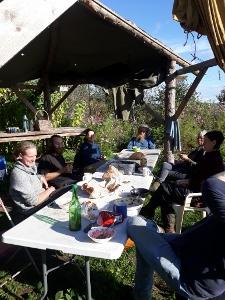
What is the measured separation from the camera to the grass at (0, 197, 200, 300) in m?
3.33

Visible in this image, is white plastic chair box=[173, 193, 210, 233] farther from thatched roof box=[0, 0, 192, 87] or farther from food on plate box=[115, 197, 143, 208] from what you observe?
thatched roof box=[0, 0, 192, 87]

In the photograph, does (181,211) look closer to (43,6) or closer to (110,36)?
(43,6)

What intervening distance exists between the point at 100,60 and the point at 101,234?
6.57 metres

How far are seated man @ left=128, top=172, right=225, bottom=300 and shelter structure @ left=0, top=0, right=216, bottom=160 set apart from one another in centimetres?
430

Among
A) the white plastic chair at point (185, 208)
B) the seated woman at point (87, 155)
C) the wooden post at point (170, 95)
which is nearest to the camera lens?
the white plastic chair at point (185, 208)

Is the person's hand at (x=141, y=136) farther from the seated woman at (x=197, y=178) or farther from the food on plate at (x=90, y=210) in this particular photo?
the food on plate at (x=90, y=210)

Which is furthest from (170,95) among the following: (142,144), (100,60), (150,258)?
(150,258)

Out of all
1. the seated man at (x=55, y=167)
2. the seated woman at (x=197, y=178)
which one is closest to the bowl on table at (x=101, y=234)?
the seated woman at (x=197, y=178)

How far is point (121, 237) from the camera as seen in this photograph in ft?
8.49

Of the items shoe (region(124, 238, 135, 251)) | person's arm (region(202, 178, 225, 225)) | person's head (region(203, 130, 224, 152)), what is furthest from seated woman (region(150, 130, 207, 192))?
person's arm (region(202, 178, 225, 225))

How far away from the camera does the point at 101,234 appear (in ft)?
8.35

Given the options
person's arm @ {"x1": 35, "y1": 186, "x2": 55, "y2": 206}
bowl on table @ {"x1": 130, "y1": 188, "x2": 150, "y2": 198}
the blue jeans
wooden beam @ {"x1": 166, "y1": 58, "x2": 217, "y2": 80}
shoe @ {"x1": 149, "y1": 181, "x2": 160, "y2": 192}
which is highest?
wooden beam @ {"x1": 166, "y1": 58, "x2": 217, "y2": 80}

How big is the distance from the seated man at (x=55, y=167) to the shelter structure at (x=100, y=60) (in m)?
2.06

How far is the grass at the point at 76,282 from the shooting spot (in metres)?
3.33
